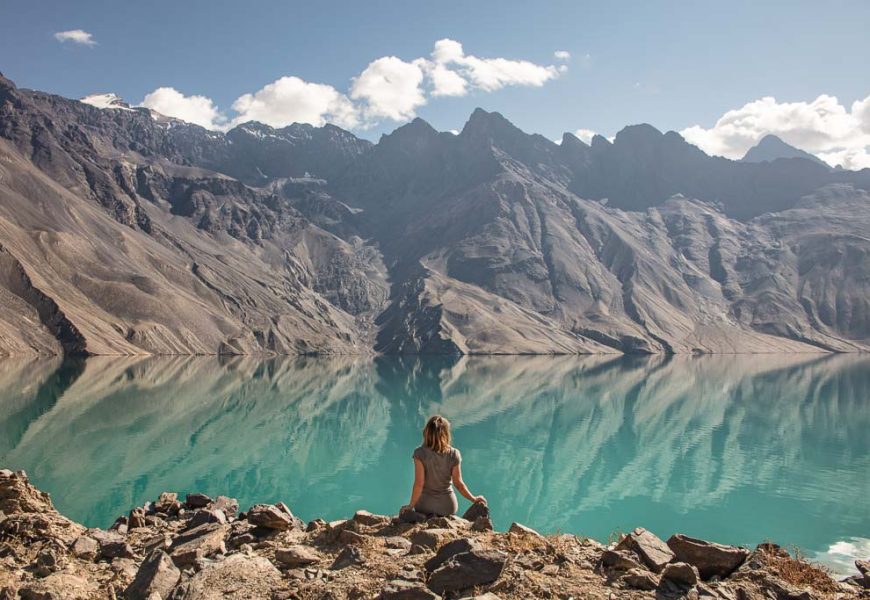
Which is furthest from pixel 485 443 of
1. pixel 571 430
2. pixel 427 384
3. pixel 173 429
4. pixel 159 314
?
pixel 159 314

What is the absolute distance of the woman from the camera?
1277 cm

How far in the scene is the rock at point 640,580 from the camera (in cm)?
994

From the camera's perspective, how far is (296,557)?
1148 centimetres

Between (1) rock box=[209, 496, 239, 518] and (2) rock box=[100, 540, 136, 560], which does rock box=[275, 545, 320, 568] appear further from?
(1) rock box=[209, 496, 239, 518]

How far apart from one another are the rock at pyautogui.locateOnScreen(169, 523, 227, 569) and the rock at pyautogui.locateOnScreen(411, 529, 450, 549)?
164 inches

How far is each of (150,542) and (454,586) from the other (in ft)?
28.3

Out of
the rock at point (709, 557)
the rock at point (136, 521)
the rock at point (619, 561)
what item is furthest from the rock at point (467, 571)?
the rock at point (136, 521)

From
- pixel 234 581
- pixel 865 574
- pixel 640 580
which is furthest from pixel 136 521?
pixel 865 574

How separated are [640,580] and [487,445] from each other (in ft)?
179

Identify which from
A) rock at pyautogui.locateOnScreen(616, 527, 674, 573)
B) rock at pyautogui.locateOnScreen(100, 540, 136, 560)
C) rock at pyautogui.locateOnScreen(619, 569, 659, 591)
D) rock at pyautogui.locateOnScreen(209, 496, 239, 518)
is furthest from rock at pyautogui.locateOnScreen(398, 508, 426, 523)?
rock at pyautogui.locateOnScreen(209, 496, 239, 518)

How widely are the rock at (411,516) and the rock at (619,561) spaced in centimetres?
393

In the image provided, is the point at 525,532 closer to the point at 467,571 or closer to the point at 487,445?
the point at 467,571

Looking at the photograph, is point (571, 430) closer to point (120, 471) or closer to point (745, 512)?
point (745, 512)

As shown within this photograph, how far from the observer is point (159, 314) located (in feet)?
574
